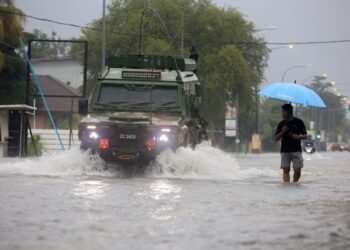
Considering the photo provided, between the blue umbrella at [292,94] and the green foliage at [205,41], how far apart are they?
Answer: 2815 cm

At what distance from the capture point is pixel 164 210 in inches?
400

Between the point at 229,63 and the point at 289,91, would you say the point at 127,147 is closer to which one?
the point at 289,91

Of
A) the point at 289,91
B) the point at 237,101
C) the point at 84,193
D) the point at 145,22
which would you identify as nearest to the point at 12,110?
the point at 289,91

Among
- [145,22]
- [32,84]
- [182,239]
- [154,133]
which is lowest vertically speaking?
[182,239]

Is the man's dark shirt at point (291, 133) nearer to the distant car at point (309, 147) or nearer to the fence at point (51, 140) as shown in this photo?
the fence at point (51, 140)

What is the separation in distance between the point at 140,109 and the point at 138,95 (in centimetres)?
42

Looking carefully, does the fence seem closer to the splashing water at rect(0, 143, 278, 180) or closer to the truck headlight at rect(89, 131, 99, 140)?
the splashing water at rect(0, 143, 278, 180)

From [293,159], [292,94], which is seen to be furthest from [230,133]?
[293,159]

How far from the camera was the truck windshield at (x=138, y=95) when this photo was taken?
17.7m

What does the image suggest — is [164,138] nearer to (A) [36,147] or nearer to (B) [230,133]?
(A) [36,147]

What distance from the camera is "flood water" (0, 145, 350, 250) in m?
7.73

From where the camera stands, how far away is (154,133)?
16.7m

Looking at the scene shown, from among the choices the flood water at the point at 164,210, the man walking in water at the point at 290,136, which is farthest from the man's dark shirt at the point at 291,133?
the flood water at the point at 164,210

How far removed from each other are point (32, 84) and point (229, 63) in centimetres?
1271
